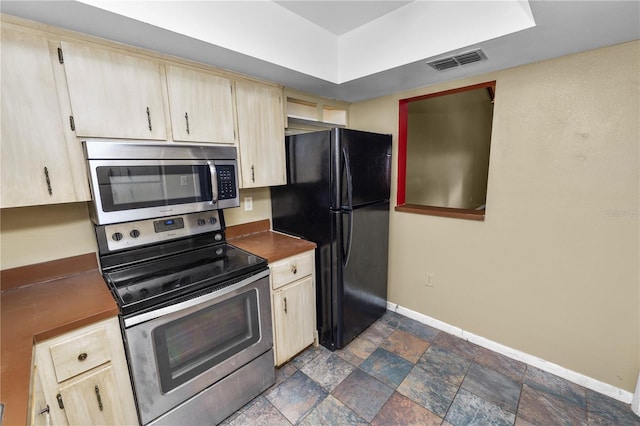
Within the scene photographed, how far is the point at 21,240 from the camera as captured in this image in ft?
4.67

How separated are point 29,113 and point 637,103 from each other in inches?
120

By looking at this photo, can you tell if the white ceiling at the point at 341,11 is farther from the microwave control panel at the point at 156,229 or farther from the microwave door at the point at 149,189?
the microwave control panel at the point at 156,229

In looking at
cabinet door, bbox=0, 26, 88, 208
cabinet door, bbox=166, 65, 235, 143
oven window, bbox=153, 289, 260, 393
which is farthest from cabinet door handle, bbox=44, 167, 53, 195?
oven window, bbox=153, 289, 260, 393

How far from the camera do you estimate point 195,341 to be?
1.47 m

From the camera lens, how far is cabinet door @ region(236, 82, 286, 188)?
6.35 feet

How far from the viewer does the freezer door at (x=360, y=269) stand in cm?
208

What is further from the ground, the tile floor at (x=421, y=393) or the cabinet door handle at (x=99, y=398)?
the cabinet door handle at (x=99, y=398)

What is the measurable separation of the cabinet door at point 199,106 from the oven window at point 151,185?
23cm

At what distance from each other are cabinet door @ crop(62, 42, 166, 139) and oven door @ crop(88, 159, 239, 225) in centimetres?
19

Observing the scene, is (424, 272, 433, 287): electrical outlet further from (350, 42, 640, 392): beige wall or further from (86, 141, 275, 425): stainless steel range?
(86, 141, 275, 425): stainless steel range

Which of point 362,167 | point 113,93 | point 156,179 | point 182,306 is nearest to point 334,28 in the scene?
point 362,167

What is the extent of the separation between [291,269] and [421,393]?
118cm

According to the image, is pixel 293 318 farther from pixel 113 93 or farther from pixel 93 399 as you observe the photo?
pixel 113 93

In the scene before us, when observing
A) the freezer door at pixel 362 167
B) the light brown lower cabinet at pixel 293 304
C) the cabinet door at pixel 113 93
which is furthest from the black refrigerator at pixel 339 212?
the cabinet door at pixel 113 93
